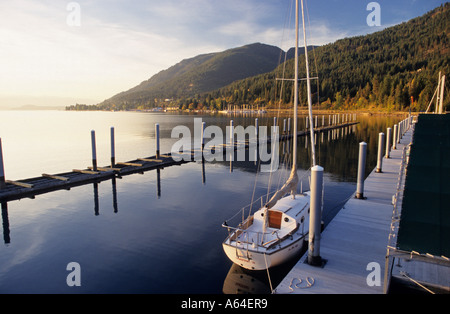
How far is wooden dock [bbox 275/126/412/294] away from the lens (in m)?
8.23

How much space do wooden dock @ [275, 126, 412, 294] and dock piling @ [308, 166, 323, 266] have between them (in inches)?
11.2

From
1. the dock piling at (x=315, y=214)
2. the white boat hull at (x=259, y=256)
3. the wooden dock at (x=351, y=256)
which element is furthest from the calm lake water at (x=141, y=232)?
the dock piling at (x=315, y=214)

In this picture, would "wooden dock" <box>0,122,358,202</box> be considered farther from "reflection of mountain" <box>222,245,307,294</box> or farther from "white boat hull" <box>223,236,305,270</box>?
"white boat hull" <box>223,236,305,270</box>

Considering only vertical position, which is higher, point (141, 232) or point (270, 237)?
point (270, 237)

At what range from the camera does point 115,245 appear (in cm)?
1308

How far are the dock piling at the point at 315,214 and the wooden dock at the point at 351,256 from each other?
286mm

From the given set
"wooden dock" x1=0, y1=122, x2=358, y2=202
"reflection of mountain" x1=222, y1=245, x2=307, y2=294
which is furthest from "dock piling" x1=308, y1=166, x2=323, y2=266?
"wooden dock" x1=0, y1=122, x2=358, y2=202

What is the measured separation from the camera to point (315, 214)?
28.9 feet

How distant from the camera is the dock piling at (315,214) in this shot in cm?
870

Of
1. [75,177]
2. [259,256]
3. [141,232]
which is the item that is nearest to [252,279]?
[259,256]

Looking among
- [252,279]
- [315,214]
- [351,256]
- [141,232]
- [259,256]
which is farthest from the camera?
[141,232]

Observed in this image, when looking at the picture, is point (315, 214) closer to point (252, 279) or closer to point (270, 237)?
point (270, 237)

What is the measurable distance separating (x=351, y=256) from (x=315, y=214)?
7.75ft
